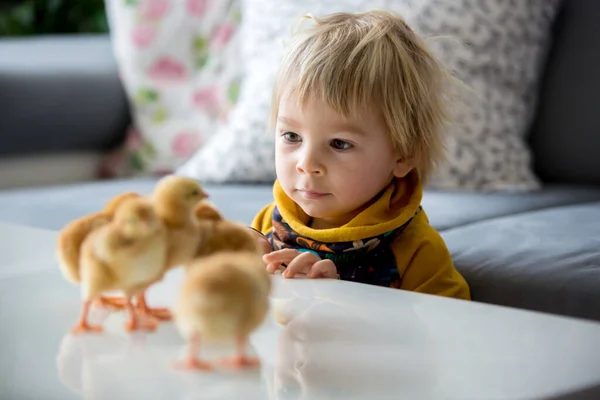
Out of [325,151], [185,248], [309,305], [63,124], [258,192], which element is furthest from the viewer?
[63,124]

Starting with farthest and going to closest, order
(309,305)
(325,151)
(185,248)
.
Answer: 1. (325,151)
2. (309,305)
3. (185,248)

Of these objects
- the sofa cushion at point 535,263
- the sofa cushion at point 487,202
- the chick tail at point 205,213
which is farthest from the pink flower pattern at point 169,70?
the chick tail at point 205,213

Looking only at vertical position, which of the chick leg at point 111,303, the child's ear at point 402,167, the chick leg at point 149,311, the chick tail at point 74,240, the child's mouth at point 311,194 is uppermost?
the chick tail at point 74,240

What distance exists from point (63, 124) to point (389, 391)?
69.6 inches

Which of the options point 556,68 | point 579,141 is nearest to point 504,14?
point 556,68

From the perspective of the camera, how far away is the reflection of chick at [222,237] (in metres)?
0.71

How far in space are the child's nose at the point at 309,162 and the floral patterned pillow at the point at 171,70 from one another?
116 centimetres

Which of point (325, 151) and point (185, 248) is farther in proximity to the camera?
point (325, 151)

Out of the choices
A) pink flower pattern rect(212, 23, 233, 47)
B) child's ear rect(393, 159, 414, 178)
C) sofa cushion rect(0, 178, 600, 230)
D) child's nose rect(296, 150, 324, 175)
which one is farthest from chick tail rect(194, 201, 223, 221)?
pink flower pattern rect(212, 23, 233, 47)

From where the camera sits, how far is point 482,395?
1.88 feet

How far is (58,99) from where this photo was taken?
7.07ft

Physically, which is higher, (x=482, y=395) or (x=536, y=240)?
(x=482, y=395)

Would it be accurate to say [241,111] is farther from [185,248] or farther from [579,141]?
[185,248]

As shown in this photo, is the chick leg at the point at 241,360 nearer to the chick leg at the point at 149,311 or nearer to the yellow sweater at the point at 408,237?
the chick leg at the point at 149,311
